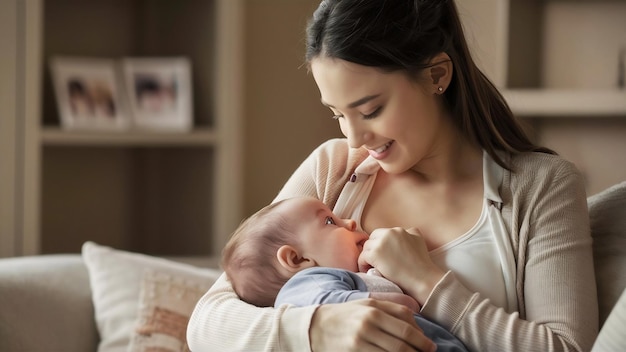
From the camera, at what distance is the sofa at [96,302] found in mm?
2330

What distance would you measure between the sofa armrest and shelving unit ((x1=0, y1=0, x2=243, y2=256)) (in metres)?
0.75

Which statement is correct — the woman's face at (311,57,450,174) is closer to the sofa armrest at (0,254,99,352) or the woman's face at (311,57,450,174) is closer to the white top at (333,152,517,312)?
the white top at (333,152,517,312)

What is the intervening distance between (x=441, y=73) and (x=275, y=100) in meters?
2.19

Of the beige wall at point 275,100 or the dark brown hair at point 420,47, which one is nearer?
the dark brown hair at point 420,47

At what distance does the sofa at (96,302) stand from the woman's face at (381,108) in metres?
0.92

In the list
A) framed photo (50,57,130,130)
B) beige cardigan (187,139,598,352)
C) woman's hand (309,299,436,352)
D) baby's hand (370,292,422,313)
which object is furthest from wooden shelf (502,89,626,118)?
woman's hand (309,299,436,352)

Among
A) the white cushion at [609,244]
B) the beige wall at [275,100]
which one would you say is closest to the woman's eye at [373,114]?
the white cushion at [609,244]

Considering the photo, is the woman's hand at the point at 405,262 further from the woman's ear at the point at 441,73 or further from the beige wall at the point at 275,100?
the beige wall at the point at 275,100

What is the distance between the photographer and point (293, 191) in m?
1.93

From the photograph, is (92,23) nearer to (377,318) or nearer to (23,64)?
(23,64)

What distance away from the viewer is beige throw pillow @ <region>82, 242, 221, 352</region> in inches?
95.5

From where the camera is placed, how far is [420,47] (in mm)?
1727

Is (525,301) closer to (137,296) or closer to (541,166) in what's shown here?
Answer: (541,166)

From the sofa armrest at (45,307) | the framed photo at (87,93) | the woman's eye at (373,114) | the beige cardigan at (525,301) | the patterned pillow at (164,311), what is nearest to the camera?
the beige cardigan at (525,301)
